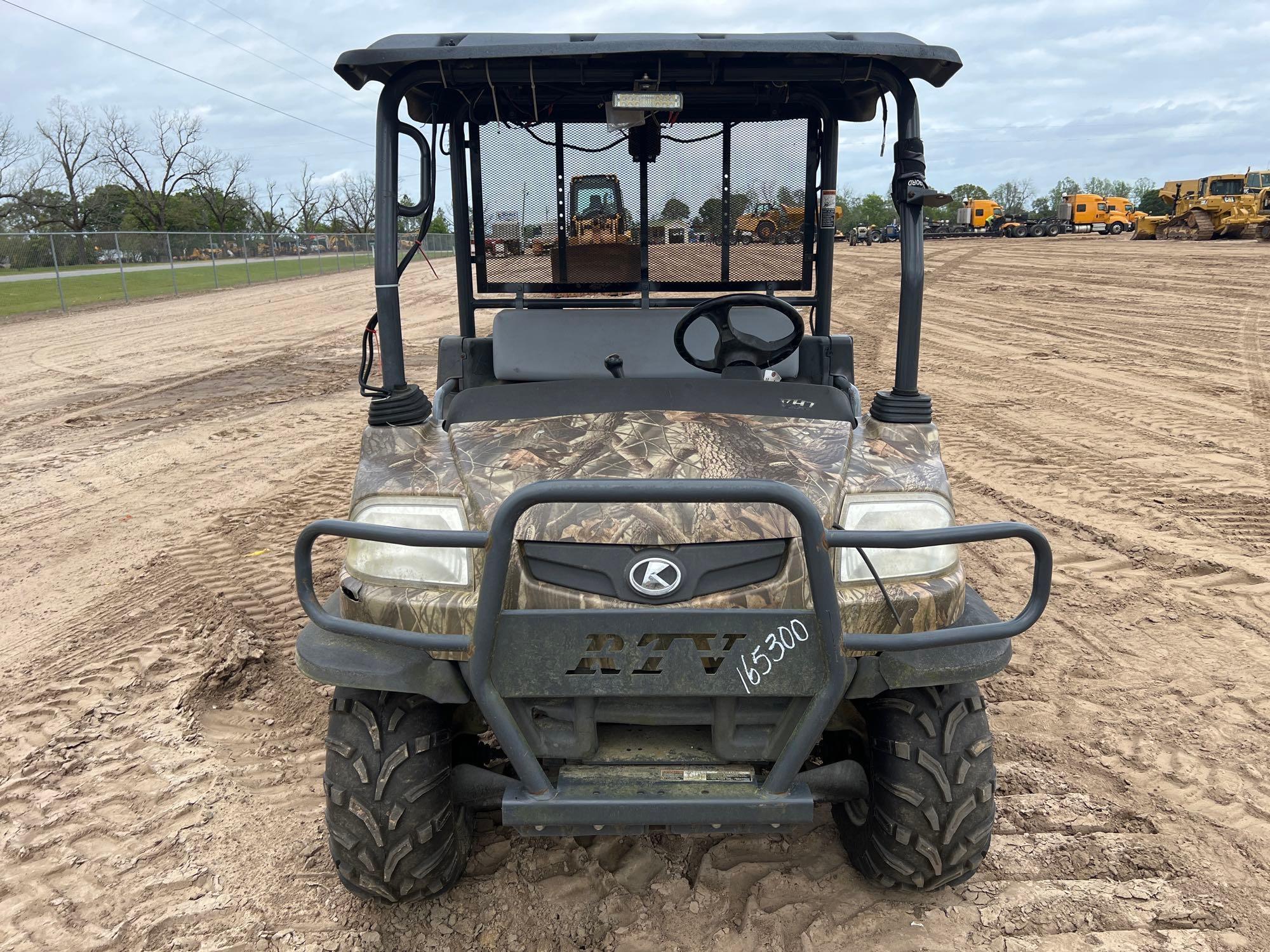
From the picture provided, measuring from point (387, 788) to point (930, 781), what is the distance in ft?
4.58

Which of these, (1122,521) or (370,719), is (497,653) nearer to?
(370,719)

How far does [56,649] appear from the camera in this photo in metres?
4.07

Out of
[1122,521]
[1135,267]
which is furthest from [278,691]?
[1135,267]

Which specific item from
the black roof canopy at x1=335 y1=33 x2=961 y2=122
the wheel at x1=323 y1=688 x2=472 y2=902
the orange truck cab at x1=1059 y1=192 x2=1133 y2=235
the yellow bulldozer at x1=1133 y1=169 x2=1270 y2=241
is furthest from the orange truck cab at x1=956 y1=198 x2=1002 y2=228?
the wheel at x1=323 y1=688 x2=472 y2=902

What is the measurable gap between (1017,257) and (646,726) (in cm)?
2847

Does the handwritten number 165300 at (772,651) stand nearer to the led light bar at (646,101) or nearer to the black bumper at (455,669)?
the black bumper at (455,669)

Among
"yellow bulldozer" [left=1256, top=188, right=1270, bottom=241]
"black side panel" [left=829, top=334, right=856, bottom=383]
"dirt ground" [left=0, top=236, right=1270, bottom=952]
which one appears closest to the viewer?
"dirt ground" [left=0, top=236, right=1270, bottom=952]

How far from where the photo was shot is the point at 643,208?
12.5ft

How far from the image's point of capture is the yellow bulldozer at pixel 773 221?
3.82 m

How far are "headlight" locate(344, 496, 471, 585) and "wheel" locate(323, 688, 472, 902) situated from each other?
13.5 inches

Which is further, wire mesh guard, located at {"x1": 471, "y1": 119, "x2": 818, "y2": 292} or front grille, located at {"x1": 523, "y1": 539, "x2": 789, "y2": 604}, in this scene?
wire mesh guard, located at {"x1": 471, "y1": 119, "x2": 818, "y2": 292}

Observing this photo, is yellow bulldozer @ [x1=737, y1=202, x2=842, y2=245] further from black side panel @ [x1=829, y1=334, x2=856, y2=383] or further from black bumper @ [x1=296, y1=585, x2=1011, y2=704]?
black bumper @ [x1=296, y1=585, x2=1011, y2=704]

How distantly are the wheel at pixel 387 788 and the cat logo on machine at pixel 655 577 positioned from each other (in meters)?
0.72

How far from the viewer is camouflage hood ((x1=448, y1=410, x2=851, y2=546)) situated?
216 centimetres
